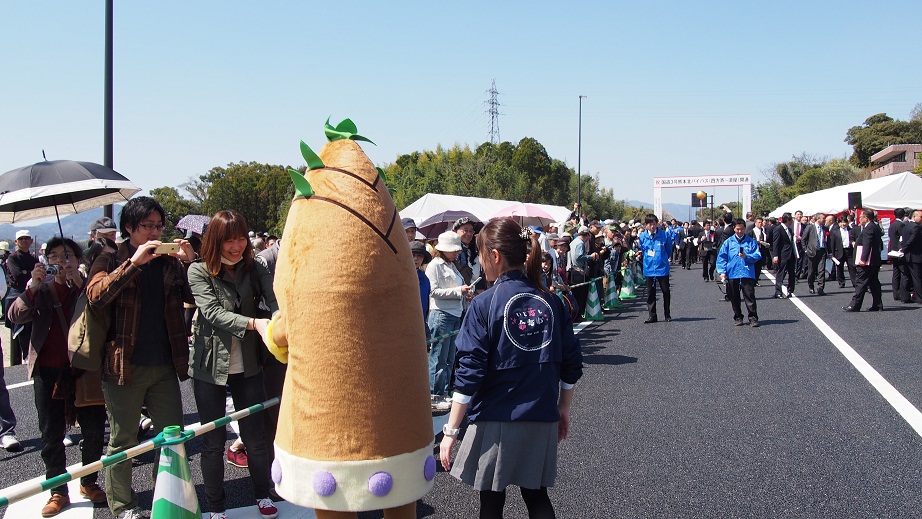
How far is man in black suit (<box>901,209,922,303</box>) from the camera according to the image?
14.5m

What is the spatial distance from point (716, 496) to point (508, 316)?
2.38 meters

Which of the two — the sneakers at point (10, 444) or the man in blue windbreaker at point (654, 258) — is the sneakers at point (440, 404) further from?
the man in blue windbreaker at point (654, 258)

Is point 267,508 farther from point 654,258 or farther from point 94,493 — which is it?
point 654,258

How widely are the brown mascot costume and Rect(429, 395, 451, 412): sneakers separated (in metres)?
4.09

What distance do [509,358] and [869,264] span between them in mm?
12631

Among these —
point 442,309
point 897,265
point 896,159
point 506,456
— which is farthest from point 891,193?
point 896,159

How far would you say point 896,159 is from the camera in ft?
209

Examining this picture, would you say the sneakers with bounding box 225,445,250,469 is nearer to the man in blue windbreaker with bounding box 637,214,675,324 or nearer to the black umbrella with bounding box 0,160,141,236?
the black umbrella with bounding box 0,160,141,236

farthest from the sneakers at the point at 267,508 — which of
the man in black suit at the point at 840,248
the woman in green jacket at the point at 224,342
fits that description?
the man in black suit at the point at 840,248

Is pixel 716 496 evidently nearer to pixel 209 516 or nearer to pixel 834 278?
pixel 209 516

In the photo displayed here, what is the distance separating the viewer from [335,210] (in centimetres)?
287

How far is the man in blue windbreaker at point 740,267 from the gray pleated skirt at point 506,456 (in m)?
9.82

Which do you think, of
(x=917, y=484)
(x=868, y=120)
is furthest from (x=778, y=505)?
(x=868, y=120)

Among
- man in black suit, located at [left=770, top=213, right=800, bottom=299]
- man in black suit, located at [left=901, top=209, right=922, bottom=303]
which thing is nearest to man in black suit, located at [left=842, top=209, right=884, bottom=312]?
man in black suit, located at [left=901, top=209, right=922, bottom=303]
